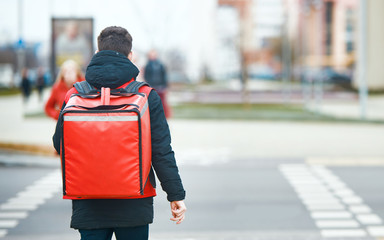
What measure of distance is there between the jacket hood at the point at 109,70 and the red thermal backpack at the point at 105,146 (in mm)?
84

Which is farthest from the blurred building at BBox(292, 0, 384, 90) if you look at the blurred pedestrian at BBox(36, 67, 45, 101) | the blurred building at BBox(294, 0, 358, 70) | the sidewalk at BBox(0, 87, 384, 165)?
the sidewalk at BBox(0, 87, 384, 165)

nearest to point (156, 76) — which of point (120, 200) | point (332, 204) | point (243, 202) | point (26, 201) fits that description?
point (26, 201)

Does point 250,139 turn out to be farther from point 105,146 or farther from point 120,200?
point 105,146

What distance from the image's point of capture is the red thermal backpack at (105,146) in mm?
2713

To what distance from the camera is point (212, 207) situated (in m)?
7.02

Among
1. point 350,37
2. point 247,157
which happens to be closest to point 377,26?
Result: point 247,157

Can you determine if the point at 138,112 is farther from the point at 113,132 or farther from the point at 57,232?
the point at 57,232

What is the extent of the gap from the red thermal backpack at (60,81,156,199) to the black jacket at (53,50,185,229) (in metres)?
0.09

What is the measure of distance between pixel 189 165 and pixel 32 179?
2.57m

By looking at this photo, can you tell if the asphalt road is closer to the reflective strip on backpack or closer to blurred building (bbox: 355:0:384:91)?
the reflective strip on backpack

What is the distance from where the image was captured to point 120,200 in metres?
2.87

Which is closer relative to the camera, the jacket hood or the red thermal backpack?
the red thermal backpack

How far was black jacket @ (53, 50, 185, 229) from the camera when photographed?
286 centimetres

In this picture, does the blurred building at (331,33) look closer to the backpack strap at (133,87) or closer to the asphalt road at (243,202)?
the asphalt road at (243,202)
